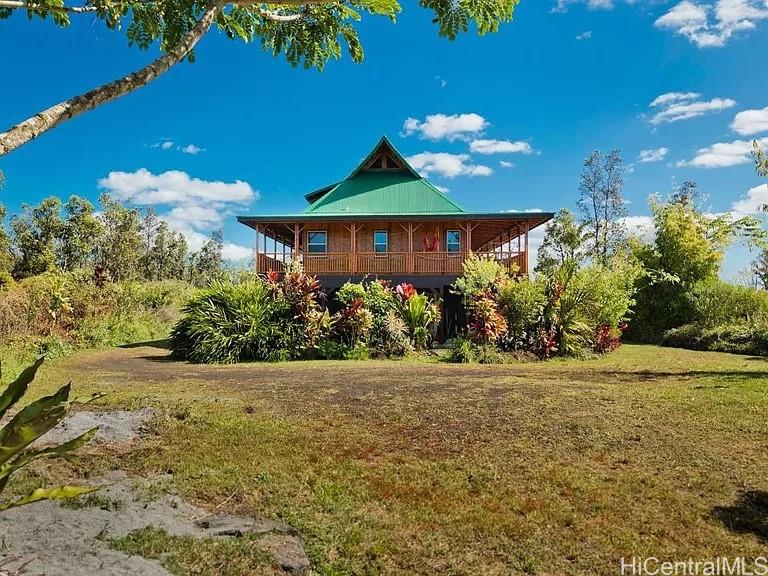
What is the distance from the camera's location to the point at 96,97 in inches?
114

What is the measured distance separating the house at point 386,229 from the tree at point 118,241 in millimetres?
11269

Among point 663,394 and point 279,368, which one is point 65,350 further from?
point 663,394

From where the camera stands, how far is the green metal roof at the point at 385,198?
2162 centimetres

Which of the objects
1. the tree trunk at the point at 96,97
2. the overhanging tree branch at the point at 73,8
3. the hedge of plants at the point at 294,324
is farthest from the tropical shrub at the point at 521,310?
the tree trunk at the point at 96,97

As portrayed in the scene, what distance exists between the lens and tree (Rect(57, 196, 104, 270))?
2980 centimetres

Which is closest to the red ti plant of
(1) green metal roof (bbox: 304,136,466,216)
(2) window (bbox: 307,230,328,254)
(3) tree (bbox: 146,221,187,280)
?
(1) green metal roof (bbox: 304,136,466,216)

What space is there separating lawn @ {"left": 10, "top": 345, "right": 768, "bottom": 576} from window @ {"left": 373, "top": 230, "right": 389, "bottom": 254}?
14.7 m

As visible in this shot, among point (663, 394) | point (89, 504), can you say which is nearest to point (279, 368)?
point (663, 394)

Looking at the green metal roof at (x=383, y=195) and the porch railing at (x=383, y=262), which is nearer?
the porch railing at (x=383, y=262)

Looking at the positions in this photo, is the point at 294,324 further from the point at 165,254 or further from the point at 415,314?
the point at 165,254

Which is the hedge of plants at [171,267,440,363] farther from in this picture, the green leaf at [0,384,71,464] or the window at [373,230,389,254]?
the green leaf at [0,384,71,464]

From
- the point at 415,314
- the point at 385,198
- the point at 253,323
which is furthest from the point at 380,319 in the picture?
the point at 385,198

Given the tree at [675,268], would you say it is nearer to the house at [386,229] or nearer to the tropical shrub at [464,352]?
the house at [386,229]

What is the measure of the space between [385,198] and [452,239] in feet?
10.8
